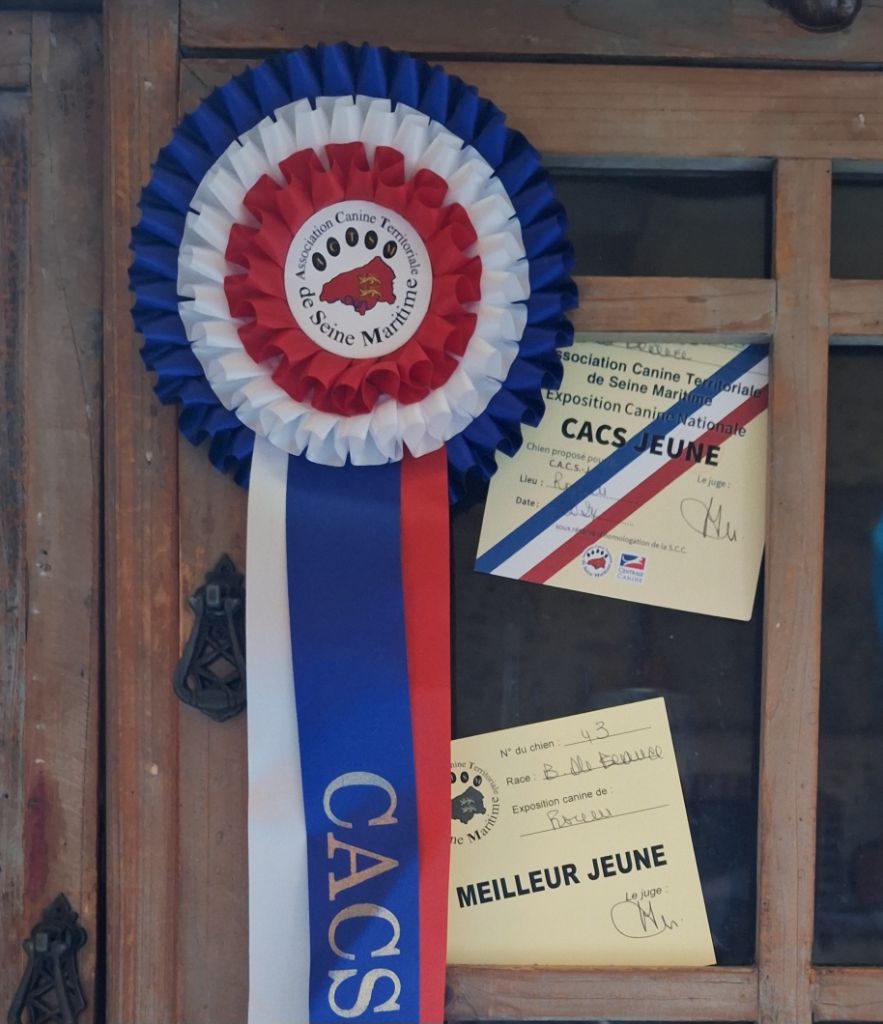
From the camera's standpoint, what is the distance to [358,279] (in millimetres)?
931

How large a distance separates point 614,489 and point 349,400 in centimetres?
28

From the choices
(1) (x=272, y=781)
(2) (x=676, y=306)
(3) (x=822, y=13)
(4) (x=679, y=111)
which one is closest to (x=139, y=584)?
(1) (x=272, y=781)

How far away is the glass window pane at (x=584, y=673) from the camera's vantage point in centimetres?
101

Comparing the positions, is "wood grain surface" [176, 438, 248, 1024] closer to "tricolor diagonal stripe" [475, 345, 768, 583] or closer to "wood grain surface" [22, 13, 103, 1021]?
"wood grain surface" [22, 13, 103, 1021]

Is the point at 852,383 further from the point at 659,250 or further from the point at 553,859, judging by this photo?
the point at 553,859

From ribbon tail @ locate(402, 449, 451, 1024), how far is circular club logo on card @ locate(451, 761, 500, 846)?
3cm

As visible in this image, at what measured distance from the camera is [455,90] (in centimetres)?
94

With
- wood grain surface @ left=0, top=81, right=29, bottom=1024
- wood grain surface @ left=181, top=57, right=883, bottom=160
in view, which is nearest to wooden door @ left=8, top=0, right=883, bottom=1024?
wood grain surface @ left=181, top=57, right=883, bottom=160

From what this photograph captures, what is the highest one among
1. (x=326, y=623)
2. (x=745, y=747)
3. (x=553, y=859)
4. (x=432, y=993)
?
(x=326, y=623)

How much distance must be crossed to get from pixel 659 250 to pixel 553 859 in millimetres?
616

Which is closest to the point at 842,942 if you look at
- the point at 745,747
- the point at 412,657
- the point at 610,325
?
the point at 745,747
